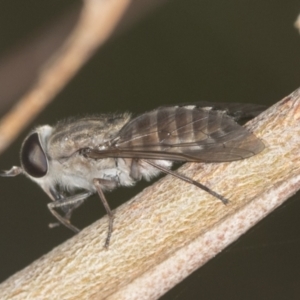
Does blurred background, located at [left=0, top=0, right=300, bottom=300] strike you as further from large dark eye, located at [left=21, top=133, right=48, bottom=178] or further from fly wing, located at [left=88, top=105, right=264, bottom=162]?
fly wing, located at [left=88, top=105, right=264, bottom=162]

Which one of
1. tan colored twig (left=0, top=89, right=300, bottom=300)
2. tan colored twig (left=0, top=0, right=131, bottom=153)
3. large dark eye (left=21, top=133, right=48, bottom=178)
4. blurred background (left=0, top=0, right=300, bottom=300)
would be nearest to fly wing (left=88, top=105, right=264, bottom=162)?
large dark eye (left=21, top=133, right=48, bottom=178)

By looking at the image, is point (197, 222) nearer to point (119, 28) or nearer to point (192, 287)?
point (192, 287)

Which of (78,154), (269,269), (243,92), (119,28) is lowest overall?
(269,269)

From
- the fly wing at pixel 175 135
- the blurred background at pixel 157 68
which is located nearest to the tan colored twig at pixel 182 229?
the fly wing at pixel 175 135

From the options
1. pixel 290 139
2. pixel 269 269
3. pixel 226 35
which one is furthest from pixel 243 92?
pixel 290 139

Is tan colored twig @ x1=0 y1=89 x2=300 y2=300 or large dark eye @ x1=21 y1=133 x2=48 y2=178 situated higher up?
large dark eye @ x1=21 y1=133 x2=48 y2=178

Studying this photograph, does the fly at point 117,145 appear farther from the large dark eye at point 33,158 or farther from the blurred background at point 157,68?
the blurred background at point 157,68

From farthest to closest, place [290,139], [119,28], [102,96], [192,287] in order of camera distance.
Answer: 1. [102,96]
2. [119,28]
3. [192,287]
4. [290,139]
